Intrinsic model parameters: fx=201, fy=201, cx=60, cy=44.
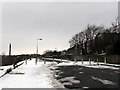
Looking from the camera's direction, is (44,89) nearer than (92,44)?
Yes

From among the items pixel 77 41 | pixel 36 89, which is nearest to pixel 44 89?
pixel 36 89

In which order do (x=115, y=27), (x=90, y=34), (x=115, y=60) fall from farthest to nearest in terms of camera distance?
(x=90, y=34) → (x=115, y=27) → (x=115, y=60)

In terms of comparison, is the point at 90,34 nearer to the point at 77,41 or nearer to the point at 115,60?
the point at 77,41

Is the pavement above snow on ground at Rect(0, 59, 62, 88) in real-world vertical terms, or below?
below

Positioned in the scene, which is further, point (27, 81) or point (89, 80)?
point (89, 80)

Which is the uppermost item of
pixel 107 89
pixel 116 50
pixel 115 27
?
pixel 115 27

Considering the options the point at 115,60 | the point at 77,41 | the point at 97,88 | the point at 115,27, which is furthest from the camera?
the point at 77,41

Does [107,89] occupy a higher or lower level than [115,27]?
lower

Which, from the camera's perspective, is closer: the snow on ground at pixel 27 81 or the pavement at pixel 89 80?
the snow on ground at pixel 27 81

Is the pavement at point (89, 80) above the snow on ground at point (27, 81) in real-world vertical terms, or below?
below

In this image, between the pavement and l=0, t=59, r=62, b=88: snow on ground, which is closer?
l=0, t=59, r=62, b=88: snow on ground

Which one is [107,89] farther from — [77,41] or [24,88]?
[77,41]

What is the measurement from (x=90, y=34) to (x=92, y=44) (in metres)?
8.03

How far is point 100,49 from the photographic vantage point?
69.9m
